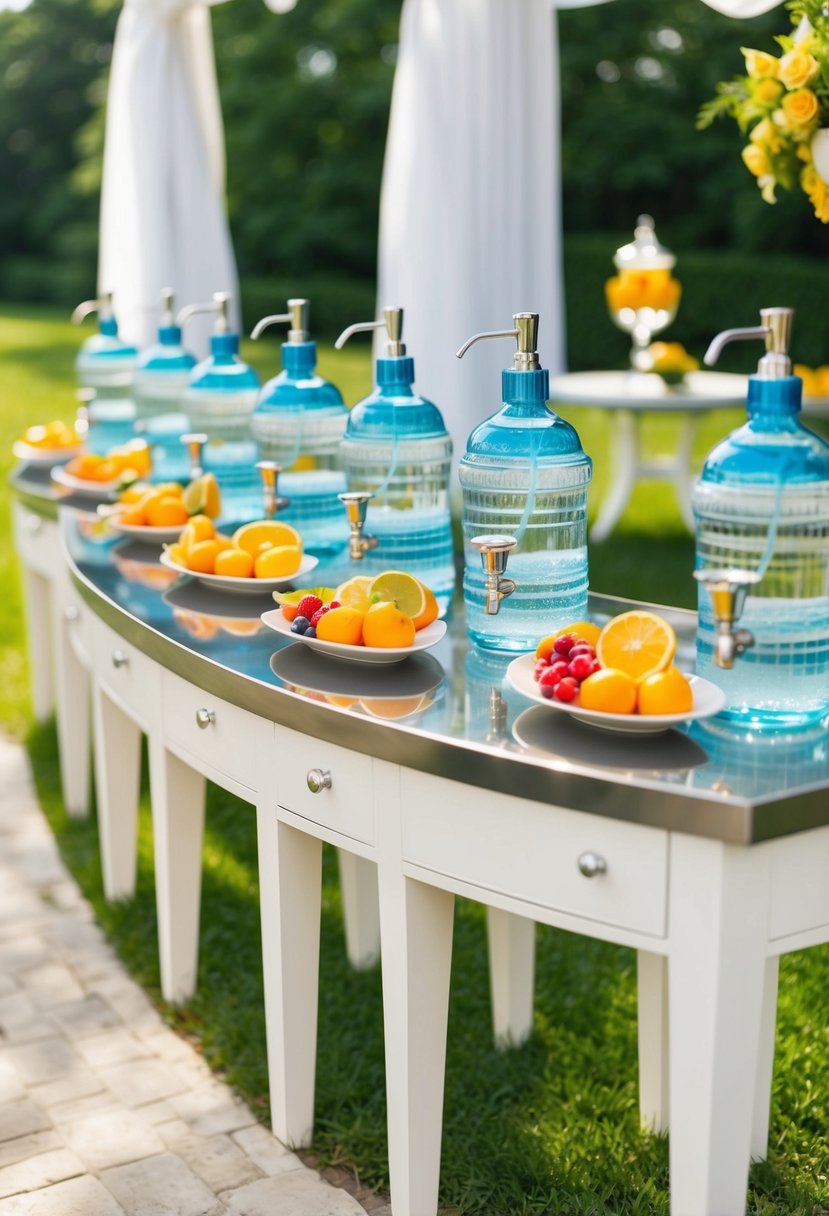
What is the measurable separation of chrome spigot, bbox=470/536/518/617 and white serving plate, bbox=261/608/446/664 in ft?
0.31

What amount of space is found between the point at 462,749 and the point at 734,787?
32cm

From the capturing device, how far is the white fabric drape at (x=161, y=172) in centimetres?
479

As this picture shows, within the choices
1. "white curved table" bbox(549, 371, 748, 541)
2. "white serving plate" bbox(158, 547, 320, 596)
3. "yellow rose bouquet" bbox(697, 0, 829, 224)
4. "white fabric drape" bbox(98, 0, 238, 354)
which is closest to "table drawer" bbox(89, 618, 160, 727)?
"white serving plate" bbox(158, 547, 320, 596)

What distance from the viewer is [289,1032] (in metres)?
2.20

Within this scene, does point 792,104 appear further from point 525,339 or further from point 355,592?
point 355,592

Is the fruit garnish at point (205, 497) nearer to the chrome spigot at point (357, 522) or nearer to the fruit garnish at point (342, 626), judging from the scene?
the chrome spigot at point (357, 522)

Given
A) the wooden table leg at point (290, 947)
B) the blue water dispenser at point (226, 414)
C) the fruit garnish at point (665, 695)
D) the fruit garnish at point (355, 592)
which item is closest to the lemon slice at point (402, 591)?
the fruit garnish at point (355, 592)

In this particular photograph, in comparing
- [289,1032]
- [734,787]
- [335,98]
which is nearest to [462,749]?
[734,787]

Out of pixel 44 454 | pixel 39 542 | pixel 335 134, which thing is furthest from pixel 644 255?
pixel 335 134

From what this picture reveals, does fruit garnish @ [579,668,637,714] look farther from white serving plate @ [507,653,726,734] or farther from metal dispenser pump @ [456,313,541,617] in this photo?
metal dispenser pump @ [456,313,541,617]

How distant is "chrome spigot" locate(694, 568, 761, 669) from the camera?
5.08ft

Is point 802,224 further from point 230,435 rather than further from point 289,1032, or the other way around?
point 289,1032

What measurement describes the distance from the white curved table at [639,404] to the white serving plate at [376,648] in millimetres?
3722

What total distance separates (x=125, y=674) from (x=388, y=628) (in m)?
0.78
